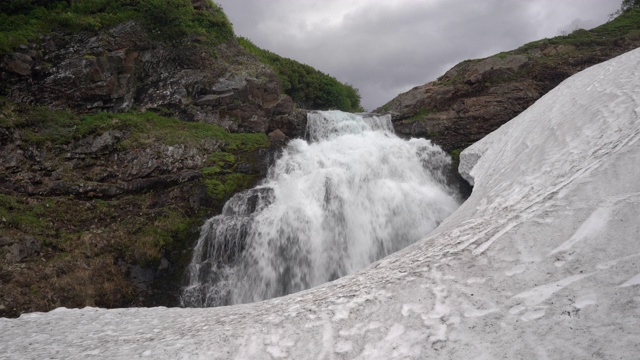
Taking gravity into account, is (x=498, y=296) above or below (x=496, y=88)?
below

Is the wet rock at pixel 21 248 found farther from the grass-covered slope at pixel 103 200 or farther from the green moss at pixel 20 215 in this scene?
the green moss at pixel 20 215

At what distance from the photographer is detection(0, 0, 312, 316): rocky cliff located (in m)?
8.16

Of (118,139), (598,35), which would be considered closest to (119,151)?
(118,139)

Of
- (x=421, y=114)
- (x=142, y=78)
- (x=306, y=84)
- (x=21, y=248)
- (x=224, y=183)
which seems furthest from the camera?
(x=306, y=84)

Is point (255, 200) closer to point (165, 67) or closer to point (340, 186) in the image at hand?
point (340, 186)

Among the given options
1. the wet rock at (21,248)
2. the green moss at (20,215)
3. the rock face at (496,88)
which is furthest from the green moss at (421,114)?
the wet rock at (21,248)

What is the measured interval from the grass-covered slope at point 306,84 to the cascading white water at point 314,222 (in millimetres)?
14408

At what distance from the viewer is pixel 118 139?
A: 1178 cm

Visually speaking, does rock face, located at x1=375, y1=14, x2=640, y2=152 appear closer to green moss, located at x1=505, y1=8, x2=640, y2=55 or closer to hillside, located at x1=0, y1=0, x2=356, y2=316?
green moss, located at x1=505, y1=8, x2=640, y2=55

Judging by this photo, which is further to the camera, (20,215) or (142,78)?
(142,78)

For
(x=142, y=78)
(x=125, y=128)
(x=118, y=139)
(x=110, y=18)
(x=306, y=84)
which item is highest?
(x=110, y=18)

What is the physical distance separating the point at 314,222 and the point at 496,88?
41.4ft

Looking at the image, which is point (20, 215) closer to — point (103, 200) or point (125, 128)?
point (103, 200)

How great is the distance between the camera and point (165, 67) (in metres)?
15.2
